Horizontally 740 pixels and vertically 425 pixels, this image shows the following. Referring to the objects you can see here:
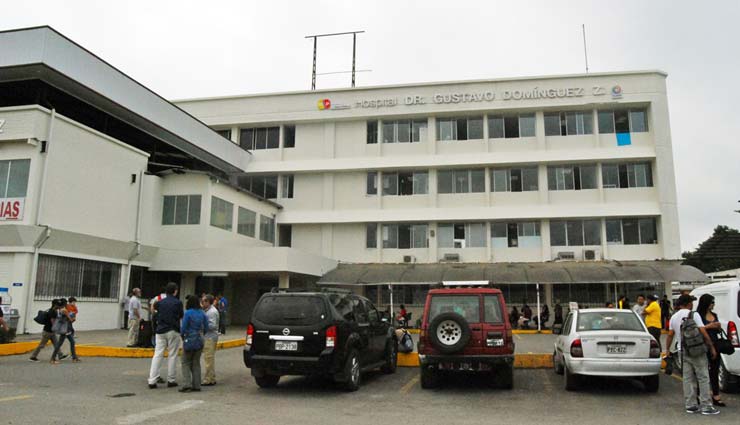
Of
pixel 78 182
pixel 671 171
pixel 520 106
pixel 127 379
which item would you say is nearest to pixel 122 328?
pixel 78 182

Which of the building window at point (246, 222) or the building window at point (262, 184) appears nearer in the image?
the building window at point (246, 222)

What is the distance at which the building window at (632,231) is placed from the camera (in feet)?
108

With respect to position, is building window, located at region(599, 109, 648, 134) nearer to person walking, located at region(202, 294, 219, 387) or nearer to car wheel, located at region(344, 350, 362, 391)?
car wheel, located at region(344, 350, 362, 391)

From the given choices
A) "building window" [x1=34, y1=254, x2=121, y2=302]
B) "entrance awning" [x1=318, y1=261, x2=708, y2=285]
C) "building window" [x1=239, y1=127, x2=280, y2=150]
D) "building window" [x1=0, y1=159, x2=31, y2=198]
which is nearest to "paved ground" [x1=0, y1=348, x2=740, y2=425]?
"building window" [x1=34, y1=254, x2=121, y2=302]

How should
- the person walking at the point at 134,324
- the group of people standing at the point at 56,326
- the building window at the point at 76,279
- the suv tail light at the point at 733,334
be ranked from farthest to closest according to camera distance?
1. the building window at the point at 76,279
2. the person walking at the point at 134,324
3. the group of people standing at the point at 56,326
4. the suv tail light at the point at 733,334

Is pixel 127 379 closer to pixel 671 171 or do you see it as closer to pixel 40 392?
pixel 40 392

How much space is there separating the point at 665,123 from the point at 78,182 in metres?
31.3

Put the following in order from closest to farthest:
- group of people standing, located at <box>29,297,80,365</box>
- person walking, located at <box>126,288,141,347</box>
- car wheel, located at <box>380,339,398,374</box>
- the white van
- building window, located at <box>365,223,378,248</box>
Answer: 1. the white van
2. car wheel, located at <box>380,339,398,374</box>
3. group of people standing, located at <box>29,297,80,365</box>
4. person walking, located at <box>126,288,141,347</box>
5. building window, located at <box>365,223,378,248</box>

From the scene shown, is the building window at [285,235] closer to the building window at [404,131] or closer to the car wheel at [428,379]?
the building window at [404,131]

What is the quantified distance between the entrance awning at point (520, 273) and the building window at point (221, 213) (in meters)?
6.01

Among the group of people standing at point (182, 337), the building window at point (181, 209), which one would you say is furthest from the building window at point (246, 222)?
the group of people standing at point (182, 337)

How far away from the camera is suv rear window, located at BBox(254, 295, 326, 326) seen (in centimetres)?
976

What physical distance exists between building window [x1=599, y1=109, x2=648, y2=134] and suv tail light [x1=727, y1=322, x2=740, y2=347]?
2702 centimetres

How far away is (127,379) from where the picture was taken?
1113cm
